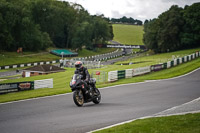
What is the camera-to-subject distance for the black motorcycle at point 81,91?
14.4m

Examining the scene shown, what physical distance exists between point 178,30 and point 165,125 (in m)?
91.1

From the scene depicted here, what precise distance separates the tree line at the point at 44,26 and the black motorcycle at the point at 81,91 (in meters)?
64.9

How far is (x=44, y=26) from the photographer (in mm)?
105688

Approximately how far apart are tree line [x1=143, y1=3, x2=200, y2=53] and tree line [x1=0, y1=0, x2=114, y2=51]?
2657 centimetres

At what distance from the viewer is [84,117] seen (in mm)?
12125

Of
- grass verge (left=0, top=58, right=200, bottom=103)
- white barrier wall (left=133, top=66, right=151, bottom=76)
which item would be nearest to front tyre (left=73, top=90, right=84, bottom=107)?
grass verge (left=0, top=58, right=200, bottom=103)

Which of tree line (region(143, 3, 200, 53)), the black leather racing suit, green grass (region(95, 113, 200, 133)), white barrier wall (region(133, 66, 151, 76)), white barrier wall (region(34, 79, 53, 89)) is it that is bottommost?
white barrier wall (region(34, 79, 53, 89))

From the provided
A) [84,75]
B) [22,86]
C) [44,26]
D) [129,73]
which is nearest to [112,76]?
[129,73]

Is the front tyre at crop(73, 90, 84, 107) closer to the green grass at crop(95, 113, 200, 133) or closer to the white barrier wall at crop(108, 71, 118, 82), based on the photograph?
the green grass at crop(95, 113, 200, 133)

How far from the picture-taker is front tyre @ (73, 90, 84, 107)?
14.5m

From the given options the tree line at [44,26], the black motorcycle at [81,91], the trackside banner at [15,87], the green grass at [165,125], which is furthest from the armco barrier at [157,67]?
the tree line at [44,26]

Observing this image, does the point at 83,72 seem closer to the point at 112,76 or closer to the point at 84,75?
the point at 84,75

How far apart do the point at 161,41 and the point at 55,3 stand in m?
40.6

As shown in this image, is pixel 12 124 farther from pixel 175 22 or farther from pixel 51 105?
pixel 175 22
